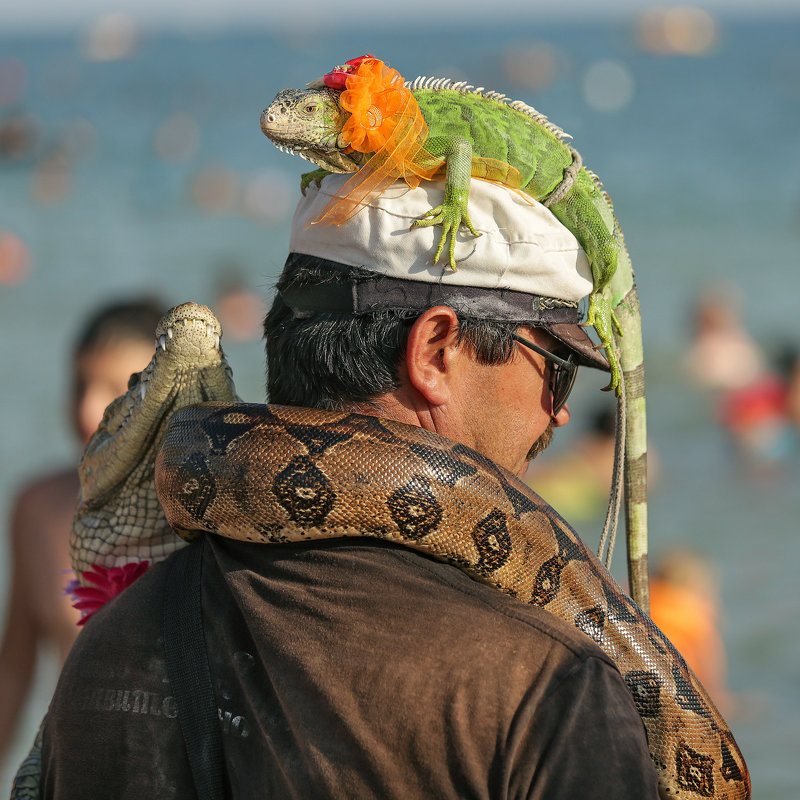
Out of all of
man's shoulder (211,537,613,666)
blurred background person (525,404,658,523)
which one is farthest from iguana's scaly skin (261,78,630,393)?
blurred background person (525,404,658,523)

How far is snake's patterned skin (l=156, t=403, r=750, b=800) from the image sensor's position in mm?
2000

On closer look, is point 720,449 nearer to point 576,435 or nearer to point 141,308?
point 576,435

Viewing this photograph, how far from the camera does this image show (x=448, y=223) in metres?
2.11

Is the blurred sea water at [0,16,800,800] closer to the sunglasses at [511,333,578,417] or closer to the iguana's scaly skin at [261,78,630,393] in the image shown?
the iguana's scaly skin at [261,78,630,393]

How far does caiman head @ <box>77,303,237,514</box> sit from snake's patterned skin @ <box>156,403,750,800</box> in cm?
39

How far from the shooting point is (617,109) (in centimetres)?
3712

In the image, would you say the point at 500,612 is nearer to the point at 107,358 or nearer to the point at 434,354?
the point at 434,354

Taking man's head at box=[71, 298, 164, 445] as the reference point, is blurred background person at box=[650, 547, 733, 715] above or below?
below

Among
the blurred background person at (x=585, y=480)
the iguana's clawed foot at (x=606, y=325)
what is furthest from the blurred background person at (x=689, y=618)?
the iguana's clawed foot at (x=606, y=325)

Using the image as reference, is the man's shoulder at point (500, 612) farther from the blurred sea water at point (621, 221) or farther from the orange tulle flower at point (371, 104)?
the blurred sea water at point (621, 221)

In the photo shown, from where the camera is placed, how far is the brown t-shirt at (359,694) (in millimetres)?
1738

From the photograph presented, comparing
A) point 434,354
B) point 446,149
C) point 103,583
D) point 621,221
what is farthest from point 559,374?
point 621,221

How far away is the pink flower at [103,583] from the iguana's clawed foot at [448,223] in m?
1.21

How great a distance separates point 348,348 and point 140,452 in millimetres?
891
